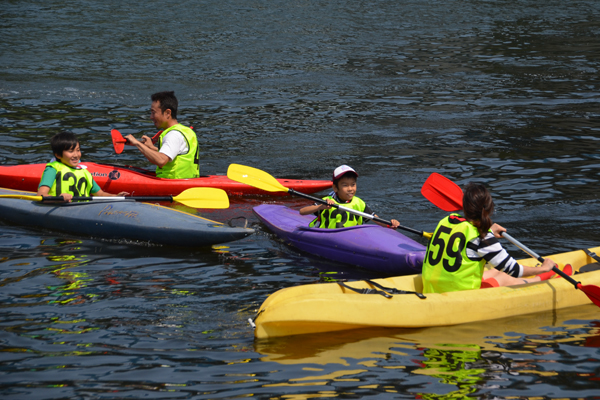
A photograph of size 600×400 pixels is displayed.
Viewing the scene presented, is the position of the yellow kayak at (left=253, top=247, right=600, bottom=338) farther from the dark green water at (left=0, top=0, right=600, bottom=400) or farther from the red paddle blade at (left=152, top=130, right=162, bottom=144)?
the red paddle blade at (left=152, top=130, right=162, bottom=144)

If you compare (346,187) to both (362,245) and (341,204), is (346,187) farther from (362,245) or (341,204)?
(362,245)

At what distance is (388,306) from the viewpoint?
16.4 feet

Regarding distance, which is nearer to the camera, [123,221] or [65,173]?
[123,221]

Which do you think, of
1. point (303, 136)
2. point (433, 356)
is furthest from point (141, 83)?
point (433, 356)

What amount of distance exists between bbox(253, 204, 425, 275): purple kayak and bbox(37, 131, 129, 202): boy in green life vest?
2215 millimetres

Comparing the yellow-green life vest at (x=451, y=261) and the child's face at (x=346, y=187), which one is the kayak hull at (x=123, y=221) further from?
the yellow-green life vest at (x=451, y=261)

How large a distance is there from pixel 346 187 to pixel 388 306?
6.36ft

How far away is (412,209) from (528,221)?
135 cm

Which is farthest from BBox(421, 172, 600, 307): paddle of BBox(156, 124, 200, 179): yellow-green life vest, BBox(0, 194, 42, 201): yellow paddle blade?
BBox(0, 194, 42, 201): yellow paddle blade

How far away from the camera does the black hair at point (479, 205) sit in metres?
4.97

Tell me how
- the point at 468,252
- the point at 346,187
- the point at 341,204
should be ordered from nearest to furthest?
the point at 468,252 → the point at 346,187 → the point at 341,204

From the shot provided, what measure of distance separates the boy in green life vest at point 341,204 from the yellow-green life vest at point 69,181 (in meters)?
2.49

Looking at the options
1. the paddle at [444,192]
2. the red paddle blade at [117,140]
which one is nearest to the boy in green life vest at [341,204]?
the paddle at [444,192]

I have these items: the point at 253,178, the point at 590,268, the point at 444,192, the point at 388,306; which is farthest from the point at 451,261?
the point at 253,178
